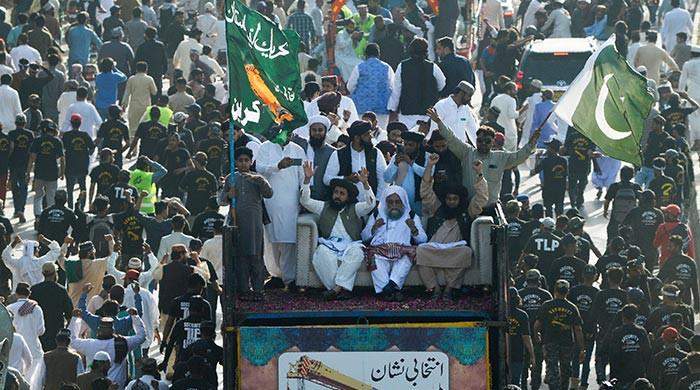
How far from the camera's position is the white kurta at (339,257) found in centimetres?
1828

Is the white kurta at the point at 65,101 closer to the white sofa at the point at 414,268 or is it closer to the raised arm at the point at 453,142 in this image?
the raised arm at the point at 453,142

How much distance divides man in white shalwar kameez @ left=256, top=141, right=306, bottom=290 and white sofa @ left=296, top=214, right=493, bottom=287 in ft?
0.56

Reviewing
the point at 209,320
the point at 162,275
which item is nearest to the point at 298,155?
the point at 209,320

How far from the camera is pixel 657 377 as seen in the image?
1988 centimetres

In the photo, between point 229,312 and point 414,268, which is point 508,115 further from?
point 229,312

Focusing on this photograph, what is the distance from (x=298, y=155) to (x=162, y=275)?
338 centimetres

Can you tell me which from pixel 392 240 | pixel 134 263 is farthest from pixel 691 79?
pixel 392 240

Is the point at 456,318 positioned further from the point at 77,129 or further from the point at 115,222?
the point at 77,129

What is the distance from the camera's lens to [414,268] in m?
18.4

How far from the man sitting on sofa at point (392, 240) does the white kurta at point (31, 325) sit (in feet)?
12.7

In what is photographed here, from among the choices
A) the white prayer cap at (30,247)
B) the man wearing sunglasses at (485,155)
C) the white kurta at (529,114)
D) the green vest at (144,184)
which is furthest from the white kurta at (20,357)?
the white kurta at (529,114)

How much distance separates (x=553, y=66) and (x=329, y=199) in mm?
14374

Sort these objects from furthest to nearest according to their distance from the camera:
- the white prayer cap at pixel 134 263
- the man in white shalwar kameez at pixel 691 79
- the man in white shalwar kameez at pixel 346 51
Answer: the man in white shalwar kameez at pixel 691 79 → the man in white shalwar kameez at pixel 346 51 → the white prayer cap at pixel 134 263

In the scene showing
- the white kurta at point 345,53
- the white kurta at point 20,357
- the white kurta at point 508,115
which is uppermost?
the white kurta at point 345,53
